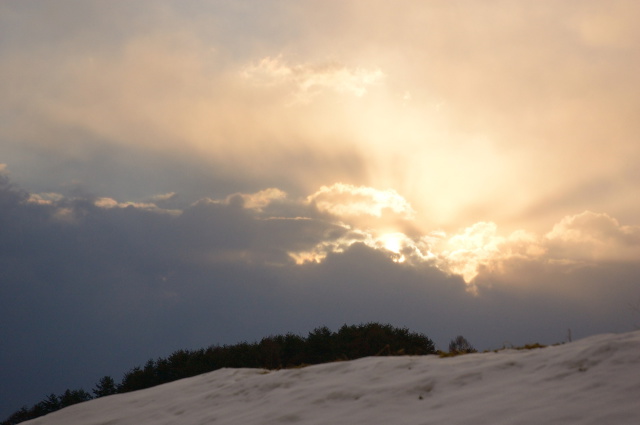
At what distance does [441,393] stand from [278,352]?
2119cm

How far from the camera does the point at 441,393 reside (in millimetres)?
6734

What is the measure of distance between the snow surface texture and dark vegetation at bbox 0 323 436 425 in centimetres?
1598

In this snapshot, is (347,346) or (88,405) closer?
(88,405)

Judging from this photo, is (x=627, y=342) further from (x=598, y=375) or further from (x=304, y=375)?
→ (x=304, y=375)

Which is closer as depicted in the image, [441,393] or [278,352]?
[441,393]

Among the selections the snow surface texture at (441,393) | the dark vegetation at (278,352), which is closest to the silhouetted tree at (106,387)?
the dark vegetation at (278,352)

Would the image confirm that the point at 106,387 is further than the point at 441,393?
Yes

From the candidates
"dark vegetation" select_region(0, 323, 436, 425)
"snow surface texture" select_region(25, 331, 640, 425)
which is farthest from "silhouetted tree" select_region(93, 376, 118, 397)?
"snow surface texture" select_region(25, 331, 640, 425)

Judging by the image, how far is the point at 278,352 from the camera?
27.1m

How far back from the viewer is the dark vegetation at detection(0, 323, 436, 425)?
2598cm

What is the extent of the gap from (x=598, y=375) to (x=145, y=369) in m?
26.2

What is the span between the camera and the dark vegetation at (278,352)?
26.0 m

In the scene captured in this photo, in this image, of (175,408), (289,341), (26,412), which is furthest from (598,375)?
(26,412)

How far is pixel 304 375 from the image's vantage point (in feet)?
30.5
